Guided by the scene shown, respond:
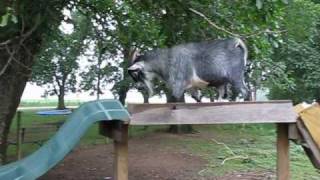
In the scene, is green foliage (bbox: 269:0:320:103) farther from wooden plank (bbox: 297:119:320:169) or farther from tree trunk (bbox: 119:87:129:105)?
wooden plank (bbox: 297:119:320:169)

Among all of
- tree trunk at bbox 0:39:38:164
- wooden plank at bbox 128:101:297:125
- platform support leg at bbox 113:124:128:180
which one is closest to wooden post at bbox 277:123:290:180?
wooden plank at bbox 128:101:297:125

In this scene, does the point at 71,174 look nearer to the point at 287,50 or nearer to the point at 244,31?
the point at 244,31

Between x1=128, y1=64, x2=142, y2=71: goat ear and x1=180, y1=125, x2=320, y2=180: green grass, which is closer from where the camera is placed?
x1=128, y1=64, x2=142, y2=71: goat ear

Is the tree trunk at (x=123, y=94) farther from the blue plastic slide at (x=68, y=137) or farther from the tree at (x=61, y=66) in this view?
the blue plastic slide at (x=68, y=137)

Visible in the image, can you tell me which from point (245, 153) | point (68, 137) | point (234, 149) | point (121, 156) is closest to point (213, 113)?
point (121, 156)

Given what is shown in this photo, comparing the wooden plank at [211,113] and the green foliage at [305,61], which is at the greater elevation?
the green foliage at [305,61]

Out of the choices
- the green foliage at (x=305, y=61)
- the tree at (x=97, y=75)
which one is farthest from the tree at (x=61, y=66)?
the green foliage at (x=305, y=61)

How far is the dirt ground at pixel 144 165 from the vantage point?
831cm

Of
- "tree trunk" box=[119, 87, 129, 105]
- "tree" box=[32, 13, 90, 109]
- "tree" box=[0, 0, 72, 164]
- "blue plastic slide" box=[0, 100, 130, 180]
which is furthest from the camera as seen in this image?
"tree" box=[32, 13, 90, 109]

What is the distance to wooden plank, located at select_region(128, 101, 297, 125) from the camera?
4.52 m

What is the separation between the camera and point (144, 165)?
9.57 m

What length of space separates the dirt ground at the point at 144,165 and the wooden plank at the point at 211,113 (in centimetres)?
342

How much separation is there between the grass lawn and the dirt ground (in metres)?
0.32

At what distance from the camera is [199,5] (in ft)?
22.9
